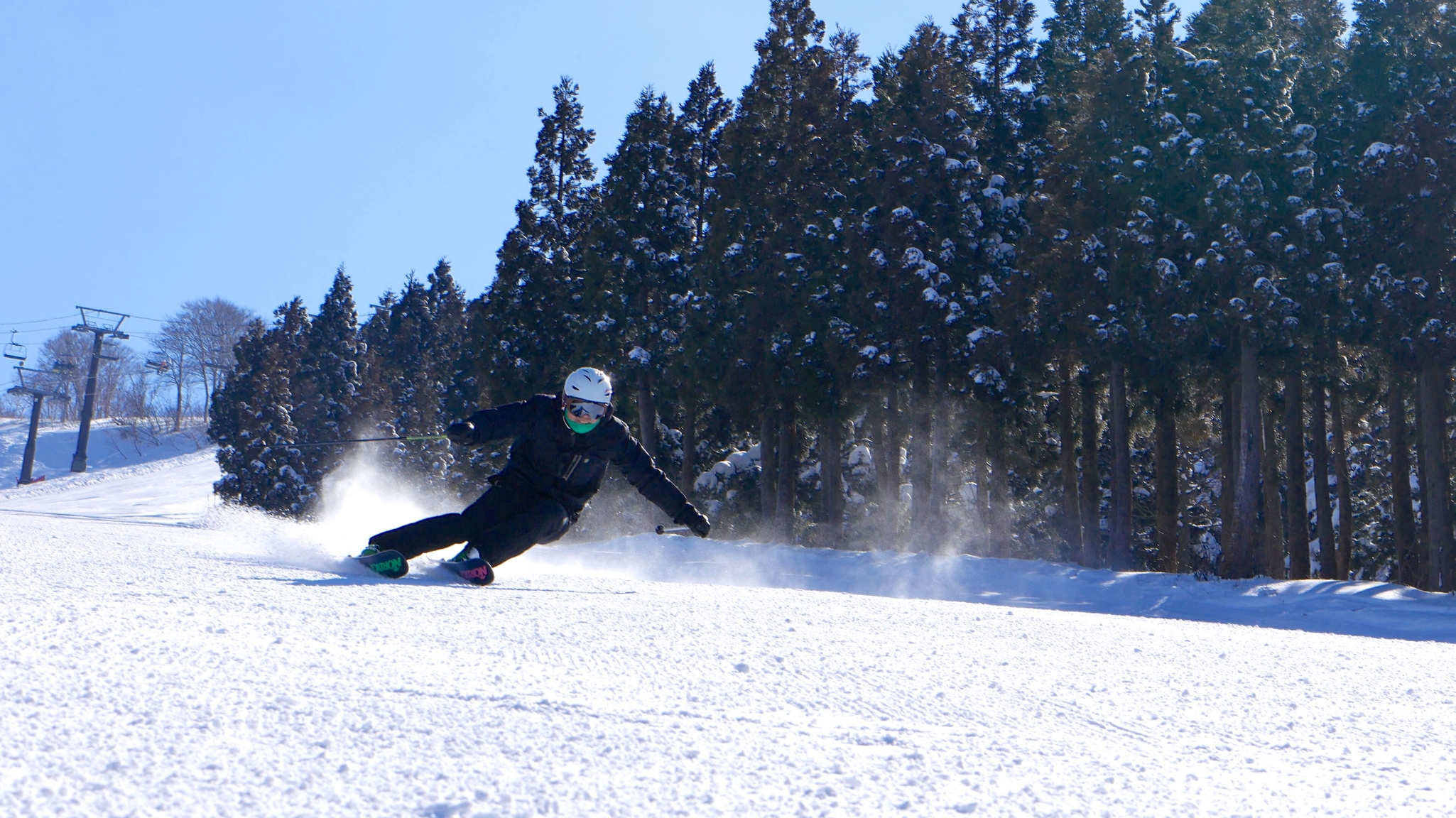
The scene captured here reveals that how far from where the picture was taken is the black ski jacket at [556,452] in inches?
314

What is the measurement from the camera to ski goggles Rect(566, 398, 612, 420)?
780cm

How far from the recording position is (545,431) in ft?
26.2

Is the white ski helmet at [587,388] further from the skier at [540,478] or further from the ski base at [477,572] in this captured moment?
the ski base at [477,572]

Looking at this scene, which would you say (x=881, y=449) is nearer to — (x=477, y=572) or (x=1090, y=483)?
(x=1090, y=483)

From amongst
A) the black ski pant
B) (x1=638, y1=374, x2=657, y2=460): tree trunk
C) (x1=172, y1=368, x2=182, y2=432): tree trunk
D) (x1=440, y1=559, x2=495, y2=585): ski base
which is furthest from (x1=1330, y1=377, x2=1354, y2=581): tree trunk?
(x1=172, y1=368, x2=182, y2=432): tree trunk

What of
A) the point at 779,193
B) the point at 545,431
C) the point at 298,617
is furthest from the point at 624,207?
the point at 298,617

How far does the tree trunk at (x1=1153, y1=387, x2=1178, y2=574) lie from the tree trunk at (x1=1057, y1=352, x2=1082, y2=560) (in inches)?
70.6

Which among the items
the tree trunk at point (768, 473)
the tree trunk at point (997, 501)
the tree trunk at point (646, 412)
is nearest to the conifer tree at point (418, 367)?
the tree trunk at point (646, 412)

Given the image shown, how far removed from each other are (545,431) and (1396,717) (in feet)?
18.4

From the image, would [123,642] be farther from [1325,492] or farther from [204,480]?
[204,480]

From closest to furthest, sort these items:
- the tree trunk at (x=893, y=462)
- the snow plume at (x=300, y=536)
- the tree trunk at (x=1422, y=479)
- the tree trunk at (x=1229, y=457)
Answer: the snow plume at (x=300, y=536) < the tree trunk at (x=1422, y=479) < the tree trunk at (x=1229, y=457) < the tree trunk at (x=893, y=462)

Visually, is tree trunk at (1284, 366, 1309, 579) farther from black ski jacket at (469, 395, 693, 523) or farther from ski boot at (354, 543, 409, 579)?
ski boot at (354, 543, 409, 579)

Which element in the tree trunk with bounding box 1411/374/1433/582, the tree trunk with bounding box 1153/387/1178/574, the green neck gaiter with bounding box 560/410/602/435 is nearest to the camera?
the green neck gaiter with bounding box 560/410/602/435

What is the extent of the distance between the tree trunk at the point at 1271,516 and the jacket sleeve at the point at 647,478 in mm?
19272
